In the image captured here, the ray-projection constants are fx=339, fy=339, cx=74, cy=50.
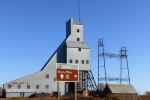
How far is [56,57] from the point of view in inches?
3216

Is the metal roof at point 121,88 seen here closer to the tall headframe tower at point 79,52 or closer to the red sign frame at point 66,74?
the tall headframe tower at point 79,52

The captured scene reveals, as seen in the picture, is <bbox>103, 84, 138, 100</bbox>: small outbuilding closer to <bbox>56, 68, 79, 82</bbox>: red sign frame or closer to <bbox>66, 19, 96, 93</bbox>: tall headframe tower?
<bbox>66, 19, 96, 93</bbox>: tall headframe tower

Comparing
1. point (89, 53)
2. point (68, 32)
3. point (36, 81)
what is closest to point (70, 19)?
point (68, 32)

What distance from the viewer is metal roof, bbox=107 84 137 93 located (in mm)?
79519

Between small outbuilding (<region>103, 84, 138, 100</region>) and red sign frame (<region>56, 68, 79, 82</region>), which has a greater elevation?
red sign frame (<region>56, 68, 79, 82</region>)

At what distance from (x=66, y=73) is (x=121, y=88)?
5357 centimetres

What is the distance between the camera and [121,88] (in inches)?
3179

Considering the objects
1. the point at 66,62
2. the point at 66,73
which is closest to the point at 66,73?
the point at 66,73

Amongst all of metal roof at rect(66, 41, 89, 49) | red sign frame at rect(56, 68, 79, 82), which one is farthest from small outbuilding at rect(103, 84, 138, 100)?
red sign frame at rect(56, 68, 79, 82)

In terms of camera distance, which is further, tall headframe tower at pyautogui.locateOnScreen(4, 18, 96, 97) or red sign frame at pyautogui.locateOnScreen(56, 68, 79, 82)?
tall headframe tower at pyautogui.locateOnScreen(4, 18, 96, 97)

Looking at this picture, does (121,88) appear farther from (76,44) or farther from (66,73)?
(66,73)

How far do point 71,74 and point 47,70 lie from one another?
5114cm

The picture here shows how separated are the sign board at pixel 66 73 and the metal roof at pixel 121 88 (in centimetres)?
5074

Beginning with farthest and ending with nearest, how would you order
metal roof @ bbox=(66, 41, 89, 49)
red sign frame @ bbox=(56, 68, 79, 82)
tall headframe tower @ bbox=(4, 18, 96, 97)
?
1. metal roof @ bbox=(66, 41, 89, 49)
2. tall headframe tower @ bbox=(4, 18, 96, 97)
3. red sign frame @ bbox=(56, 68, 79, 82)
